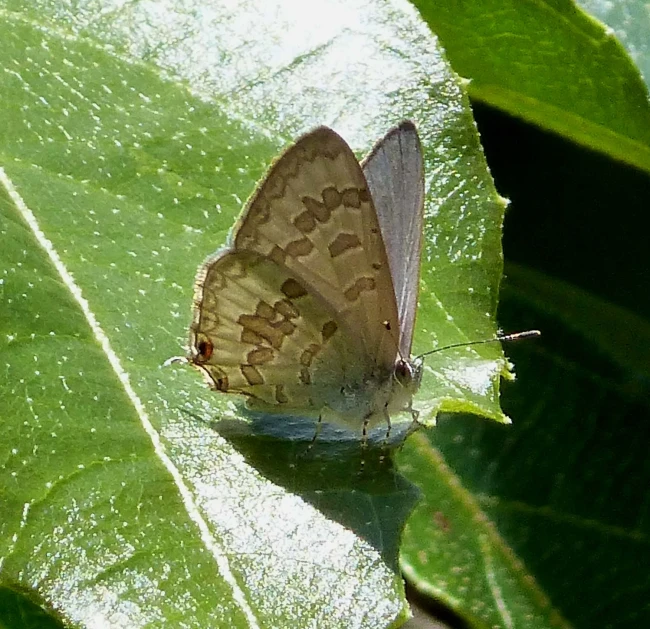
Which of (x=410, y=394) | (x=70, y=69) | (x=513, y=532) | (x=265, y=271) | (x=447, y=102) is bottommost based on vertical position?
(x=513, y=532)

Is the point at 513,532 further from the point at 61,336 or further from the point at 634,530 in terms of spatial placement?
the point at 61,336

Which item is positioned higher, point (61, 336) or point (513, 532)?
point (61, 336)

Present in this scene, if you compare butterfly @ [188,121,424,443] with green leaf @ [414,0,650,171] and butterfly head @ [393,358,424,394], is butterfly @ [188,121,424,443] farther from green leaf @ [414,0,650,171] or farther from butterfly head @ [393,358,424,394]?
green leaf @ [414,0,650,171]

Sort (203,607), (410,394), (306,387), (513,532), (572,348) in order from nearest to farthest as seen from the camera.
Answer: (203,607) → (410,394) → (306,387) → (513,532) → (572,348)

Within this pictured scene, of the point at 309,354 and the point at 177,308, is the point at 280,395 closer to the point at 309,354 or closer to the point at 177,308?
the point at 309,354

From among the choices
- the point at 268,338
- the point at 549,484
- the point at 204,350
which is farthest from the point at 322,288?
the point at 549,484

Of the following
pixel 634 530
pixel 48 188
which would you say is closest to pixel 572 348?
pixel 634 530

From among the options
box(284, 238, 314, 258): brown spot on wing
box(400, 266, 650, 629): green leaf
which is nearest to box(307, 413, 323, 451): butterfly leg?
box(284, 238, 314, 258): brown spot on wing

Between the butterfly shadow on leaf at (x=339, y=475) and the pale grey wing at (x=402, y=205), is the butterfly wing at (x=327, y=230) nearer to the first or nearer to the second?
the pale grey wing at (x=402, y=205)
